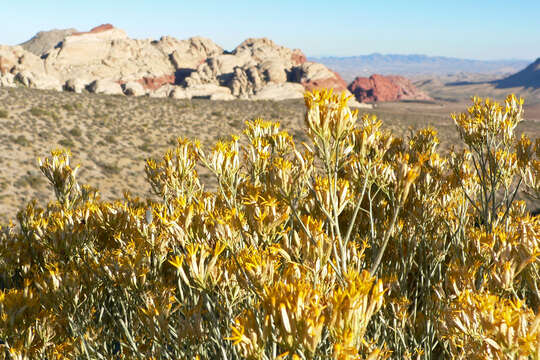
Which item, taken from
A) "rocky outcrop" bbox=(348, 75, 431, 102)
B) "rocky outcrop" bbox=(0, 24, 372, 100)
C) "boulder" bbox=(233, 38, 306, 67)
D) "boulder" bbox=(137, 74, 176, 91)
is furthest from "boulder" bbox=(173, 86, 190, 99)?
"rocky outcrop" bbox=(348, 75, 431, 102)

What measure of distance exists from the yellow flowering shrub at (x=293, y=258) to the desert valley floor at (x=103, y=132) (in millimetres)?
13522

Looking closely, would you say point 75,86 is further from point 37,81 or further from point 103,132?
point 103,132

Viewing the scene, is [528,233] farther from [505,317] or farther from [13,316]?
[13,316]

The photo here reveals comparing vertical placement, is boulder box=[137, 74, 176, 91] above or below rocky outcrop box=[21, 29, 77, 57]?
below

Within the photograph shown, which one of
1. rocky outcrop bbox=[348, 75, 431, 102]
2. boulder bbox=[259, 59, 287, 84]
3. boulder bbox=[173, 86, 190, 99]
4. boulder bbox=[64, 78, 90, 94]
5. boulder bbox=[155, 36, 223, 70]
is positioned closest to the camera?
boulder bbox=[64, 78, 90, 94]

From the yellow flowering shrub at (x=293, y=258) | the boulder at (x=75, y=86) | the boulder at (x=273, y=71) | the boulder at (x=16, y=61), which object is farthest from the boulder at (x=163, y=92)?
the yellow flowering shrub at (x=293, y=258)

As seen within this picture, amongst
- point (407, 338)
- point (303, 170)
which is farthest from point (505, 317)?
point (407, 338)

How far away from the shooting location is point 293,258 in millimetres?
3096

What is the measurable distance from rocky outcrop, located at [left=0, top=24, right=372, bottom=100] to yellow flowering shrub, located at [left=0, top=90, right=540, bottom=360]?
53845 millimetres

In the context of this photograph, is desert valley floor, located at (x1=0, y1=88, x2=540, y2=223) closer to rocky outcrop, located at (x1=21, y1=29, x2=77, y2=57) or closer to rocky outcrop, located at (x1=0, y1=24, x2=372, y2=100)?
rocky outcrop, located at (x1=0, y1=24, x2=372, y2=100)

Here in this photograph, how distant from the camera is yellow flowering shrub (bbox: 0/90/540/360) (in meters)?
2.11

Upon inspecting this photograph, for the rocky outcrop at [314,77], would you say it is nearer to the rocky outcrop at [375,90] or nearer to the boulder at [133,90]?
the boulder at [133,90]

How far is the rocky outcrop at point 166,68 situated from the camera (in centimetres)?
5875

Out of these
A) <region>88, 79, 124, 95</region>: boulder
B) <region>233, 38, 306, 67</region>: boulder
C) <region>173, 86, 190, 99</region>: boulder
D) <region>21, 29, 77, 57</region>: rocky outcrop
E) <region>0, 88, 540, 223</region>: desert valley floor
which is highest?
<region>21, 29, 77, 57</region>: rocky outcrop
